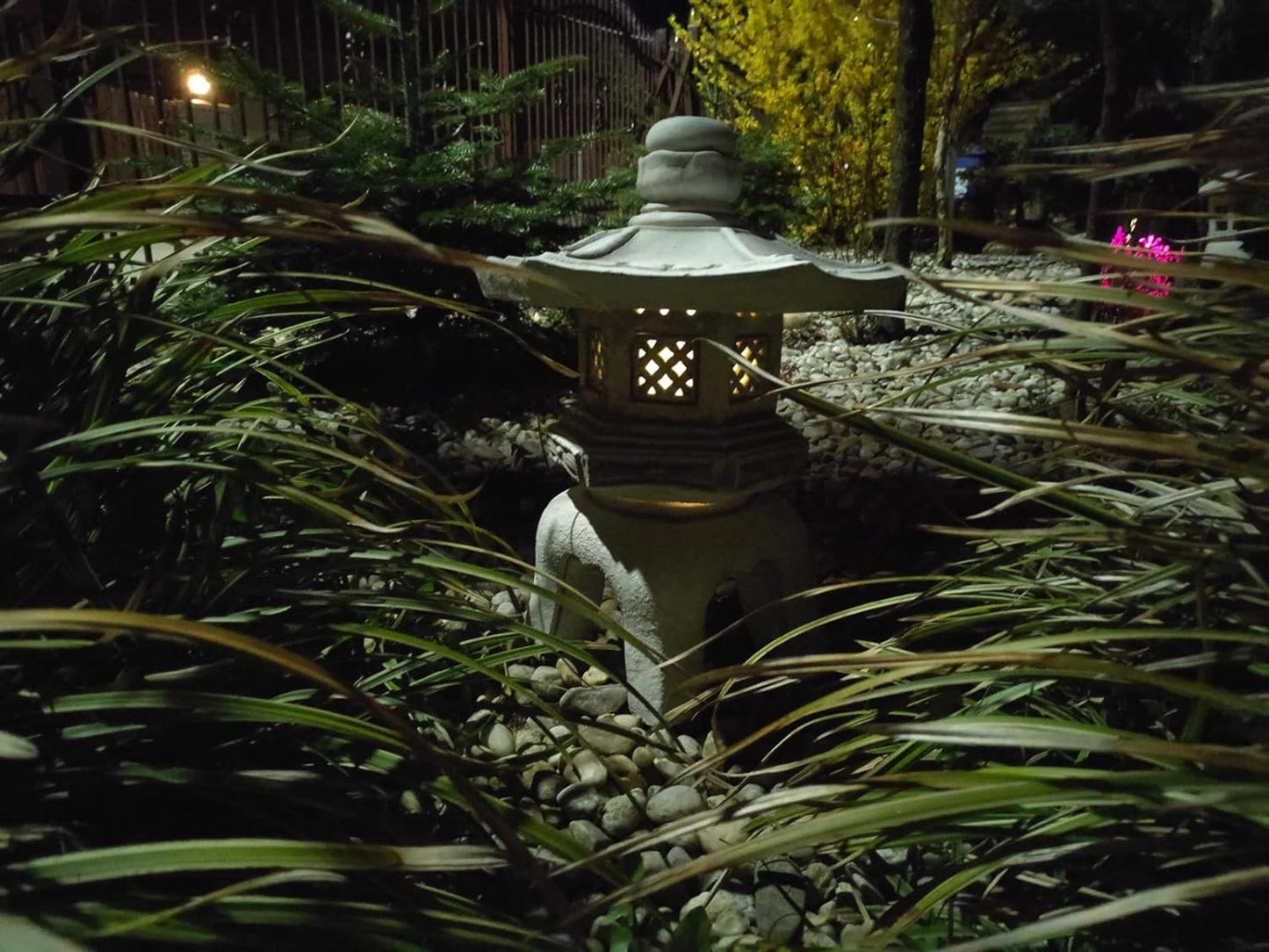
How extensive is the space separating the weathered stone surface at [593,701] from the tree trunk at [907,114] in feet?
8.81

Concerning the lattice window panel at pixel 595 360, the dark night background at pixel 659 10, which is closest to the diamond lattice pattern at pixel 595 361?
the lattice window panel at pixel 595 360

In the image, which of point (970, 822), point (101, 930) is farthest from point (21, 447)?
point (970, 822)

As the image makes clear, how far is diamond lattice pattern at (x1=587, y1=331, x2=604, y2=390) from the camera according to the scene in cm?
151

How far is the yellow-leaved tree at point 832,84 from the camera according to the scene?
17.3 feet

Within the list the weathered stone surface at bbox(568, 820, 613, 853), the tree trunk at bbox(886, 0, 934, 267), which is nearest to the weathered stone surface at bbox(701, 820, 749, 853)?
the weathered stone surface at bbox(568, 820, 613, 853)

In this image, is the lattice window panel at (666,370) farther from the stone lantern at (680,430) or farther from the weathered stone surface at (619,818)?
the weathered stone surface at (619,818)

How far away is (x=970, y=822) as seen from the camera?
737 millimetres

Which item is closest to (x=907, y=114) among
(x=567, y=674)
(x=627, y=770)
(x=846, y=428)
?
(x=846, y=428)

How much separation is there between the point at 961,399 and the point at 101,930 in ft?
8.94

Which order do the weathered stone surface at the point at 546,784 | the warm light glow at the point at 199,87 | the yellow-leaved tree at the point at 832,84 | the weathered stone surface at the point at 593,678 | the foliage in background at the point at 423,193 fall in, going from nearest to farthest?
the weathered stone surface at the point at 546,784 < the weathered stone surface at the point at 593,678 < the foliage in background at the point at 423,193 < the warm light glow at the point at 199,87 < the yellow-leaved tree at the point at 832,84

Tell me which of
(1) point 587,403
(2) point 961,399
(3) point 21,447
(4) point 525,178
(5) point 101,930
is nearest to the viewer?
(5) point 101,930

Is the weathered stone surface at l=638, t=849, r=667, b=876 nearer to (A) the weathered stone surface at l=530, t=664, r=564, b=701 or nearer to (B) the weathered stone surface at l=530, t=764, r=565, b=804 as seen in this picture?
(B) the weathered stone surface at l=530, t=764, r=565, b=804

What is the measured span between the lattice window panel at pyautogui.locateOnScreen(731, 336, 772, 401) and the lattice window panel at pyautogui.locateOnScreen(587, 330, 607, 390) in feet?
0.76

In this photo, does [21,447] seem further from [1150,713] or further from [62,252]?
[1150,713]
